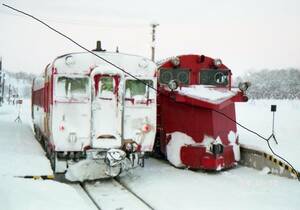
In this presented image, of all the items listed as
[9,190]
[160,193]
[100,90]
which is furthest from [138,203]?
[100,90]

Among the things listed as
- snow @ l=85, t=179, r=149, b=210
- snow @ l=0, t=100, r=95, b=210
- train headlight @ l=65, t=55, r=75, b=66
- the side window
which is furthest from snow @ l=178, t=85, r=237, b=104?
snow @ l=0, t=100, r=95, b=210

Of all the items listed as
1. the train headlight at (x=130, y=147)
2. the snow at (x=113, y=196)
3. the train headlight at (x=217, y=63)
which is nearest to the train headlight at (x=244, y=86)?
the train headlight at (x=217, y=63)

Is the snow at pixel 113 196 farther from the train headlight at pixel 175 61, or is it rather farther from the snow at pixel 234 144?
the train headlight at pixel 175 61

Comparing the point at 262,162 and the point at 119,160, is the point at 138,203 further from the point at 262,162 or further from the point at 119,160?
the point at 262,162

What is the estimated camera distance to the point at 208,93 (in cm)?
1393

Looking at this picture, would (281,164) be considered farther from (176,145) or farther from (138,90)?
(138,90)

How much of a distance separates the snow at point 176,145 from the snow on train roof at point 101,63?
2.71 meters

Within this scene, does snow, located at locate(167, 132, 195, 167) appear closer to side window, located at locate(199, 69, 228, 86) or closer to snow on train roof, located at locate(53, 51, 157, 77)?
side window, located at locate(199, 69, 228, 86)

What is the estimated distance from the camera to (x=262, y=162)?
13.8m

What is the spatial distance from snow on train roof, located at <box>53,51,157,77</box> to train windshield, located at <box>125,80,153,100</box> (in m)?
0.23

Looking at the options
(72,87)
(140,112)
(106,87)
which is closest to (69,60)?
(72,87)

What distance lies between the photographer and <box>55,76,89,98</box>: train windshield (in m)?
11.5

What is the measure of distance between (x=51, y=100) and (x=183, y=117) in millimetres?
4497

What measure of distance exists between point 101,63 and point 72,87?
0.99m
